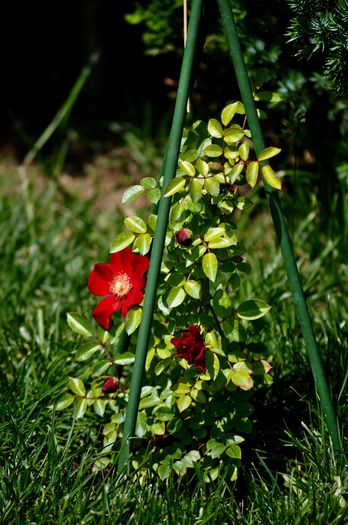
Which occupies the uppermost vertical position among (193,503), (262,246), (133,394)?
(133,394)

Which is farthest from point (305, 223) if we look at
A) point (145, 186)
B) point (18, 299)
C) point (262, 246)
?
point (145, 186)

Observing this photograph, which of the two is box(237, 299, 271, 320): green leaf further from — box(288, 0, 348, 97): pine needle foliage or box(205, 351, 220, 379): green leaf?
box(288, 0, 348, 97): pine needle foliage

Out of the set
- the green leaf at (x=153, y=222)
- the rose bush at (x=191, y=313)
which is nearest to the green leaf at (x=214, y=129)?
the rose bush at (x=191, y=313)

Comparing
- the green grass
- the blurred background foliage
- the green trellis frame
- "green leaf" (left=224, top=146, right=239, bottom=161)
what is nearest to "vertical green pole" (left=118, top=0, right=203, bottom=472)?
the green trellis frame

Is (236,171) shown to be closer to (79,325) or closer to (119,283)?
(119,283)

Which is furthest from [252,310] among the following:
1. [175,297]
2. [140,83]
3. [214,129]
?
[140,83]

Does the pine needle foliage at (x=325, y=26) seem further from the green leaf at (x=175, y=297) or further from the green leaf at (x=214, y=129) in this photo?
the green leaf at (x=175, y=297)

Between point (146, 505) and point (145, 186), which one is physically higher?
point (145, 186)

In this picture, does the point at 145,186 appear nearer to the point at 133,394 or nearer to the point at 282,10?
the point at 133,394

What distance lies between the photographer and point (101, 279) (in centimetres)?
151

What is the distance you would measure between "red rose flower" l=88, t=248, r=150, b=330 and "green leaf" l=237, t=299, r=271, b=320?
0.21 m

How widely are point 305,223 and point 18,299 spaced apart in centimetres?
106

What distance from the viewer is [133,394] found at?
4.53 feet

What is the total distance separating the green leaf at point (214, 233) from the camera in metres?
1.34
